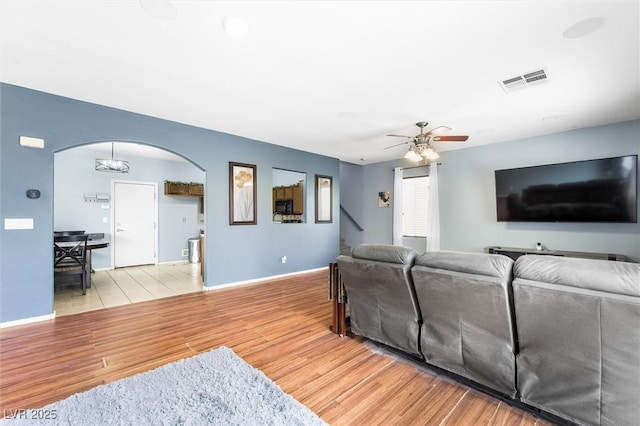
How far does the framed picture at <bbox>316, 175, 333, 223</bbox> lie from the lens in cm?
640

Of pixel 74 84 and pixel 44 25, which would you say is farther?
pixel 74 84

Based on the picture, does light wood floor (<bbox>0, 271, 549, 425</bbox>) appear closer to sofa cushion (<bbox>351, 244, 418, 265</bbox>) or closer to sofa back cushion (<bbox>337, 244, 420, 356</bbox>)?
sofa back cushion (<bbox>337, 244, 420, 356</bbox>)

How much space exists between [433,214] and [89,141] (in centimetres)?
623

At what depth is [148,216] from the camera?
22.3 ft

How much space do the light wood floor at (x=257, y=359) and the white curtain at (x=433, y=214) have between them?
134 inches

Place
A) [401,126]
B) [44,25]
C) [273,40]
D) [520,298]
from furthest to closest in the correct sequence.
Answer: [401,126] < [273,40] < [44,25] < [520,298]

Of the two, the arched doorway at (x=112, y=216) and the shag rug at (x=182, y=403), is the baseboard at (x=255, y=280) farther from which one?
the shag rug at (x=182, y=403)

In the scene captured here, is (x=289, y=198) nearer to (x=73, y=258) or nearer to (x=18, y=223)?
(x=73, y=258)

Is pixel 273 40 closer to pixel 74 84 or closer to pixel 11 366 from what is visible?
pixel 74 84

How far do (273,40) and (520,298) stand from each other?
264 centimetres

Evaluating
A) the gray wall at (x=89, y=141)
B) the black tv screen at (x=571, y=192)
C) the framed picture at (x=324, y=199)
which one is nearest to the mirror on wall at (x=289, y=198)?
the framed picture at (x=324, y=199)

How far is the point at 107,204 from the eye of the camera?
20.6 feet

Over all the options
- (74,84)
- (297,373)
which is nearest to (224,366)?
(297,373)

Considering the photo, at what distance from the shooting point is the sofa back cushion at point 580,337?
135cm
